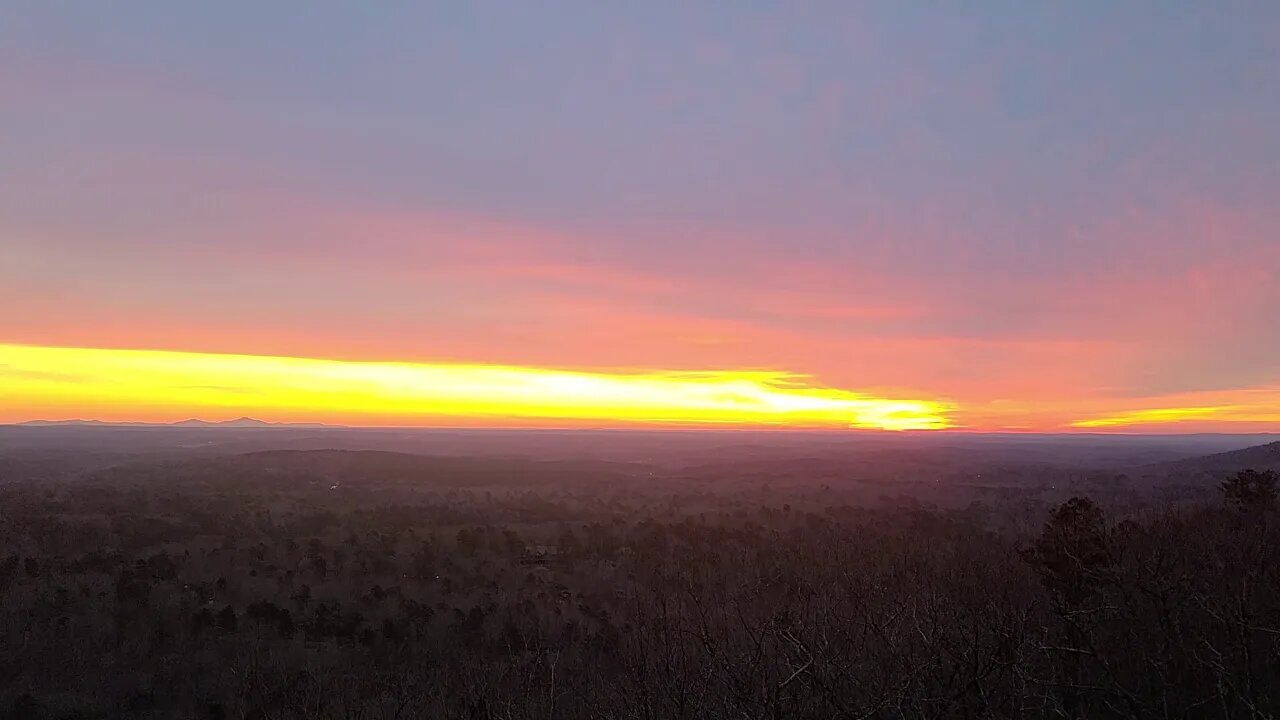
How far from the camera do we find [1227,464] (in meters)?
72.9

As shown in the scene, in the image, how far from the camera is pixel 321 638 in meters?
18.7

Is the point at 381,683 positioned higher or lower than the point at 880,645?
lower

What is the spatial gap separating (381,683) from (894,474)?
70225 millimetres

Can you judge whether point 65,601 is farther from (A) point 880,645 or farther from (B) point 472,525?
(A) point 880,645

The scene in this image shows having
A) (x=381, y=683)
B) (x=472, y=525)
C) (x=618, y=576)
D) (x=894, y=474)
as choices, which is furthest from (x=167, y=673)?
(x=894, y=474)

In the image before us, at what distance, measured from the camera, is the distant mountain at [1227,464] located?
2596 inches

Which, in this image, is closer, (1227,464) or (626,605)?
(626,605)

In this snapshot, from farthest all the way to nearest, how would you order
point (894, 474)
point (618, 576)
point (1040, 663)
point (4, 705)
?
1. point (894, 474)
2. point (618, 576)
3. point (4, 705)
4. point (1040, 663)

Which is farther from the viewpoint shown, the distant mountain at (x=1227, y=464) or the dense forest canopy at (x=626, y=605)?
the distant mountain at (x=1227, y=464)

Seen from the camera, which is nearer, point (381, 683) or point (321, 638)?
point (381, 683)

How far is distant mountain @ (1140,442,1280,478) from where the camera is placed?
65.9 m

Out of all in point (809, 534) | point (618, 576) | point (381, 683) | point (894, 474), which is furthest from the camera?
point (894, 474)

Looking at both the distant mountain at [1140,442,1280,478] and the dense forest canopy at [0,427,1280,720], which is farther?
the distant mountain at [1140,442,1280,478]

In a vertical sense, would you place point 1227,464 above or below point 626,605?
below
